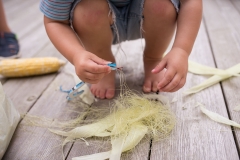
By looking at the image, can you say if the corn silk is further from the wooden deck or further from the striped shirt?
the striped shirt

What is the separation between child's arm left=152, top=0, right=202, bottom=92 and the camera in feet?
2.04

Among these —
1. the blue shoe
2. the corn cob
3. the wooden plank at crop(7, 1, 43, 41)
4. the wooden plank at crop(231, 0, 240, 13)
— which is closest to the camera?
the corn cob

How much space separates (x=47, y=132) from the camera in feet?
2.23

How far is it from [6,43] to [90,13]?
0.71 metres

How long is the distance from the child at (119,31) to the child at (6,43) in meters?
0.52

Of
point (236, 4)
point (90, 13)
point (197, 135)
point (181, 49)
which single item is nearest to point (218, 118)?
point (197, 135)

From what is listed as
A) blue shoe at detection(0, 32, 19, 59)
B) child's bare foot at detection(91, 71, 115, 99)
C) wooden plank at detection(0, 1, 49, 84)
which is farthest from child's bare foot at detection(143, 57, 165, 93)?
blue shoe at detection(0, 32, 19, 59)

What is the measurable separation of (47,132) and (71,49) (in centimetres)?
22

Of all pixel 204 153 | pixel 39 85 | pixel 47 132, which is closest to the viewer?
pixel 204 153

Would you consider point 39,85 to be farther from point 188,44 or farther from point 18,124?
point 188,44

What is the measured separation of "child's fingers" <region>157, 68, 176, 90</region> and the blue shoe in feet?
2.63

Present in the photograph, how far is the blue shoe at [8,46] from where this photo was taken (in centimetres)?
121

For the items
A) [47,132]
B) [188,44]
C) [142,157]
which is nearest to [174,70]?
[188,44]

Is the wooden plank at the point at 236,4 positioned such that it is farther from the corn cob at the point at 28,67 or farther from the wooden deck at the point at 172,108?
the corn cob at the point at 28,67
